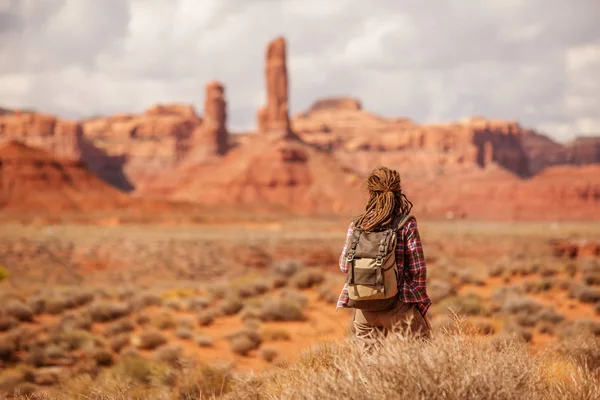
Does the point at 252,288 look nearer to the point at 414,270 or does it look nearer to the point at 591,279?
the point at 591,279

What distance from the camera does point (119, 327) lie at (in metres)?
11.3

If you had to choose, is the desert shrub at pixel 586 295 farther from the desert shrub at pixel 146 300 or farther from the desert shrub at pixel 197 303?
the desert shrub at pixel 146 300

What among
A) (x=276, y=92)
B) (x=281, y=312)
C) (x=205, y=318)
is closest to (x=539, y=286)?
(x=281, y=312)

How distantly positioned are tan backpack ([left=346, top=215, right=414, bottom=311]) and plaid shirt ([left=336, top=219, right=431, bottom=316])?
4.4 inches

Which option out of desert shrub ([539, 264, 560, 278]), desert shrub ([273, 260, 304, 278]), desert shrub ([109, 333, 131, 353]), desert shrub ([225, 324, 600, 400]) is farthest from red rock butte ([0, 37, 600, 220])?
desert shrub ([225, 324, 600, 400])

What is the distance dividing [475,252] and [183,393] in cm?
3503

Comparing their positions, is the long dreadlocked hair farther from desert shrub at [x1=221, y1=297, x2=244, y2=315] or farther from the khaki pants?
desert shrub at [x1=221, y1=297, x2=244, y2=315]

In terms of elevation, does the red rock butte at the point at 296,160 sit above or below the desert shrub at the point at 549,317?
above

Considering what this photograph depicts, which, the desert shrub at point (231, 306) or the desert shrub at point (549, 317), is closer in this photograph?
the desert shrub at point (549, 317)

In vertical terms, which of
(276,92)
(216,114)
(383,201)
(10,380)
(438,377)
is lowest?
(10,380)

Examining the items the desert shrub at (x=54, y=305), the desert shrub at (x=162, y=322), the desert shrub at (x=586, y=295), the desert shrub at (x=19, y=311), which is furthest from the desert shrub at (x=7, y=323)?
the desert shrub at (x=586, y=295)

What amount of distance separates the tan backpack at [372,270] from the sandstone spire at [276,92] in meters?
100

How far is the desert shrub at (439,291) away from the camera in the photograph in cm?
1352

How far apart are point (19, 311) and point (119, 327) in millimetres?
2324
